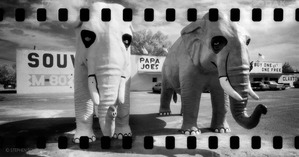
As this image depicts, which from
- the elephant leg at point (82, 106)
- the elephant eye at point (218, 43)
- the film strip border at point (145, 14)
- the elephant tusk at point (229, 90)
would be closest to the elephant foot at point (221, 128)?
the elephant tusk at point (229, 90)

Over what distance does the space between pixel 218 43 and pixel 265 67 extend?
32.4m

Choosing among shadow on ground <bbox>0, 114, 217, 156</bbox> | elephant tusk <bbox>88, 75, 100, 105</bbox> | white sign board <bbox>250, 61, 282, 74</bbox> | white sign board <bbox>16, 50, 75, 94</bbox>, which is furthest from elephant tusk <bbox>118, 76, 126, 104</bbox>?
white sign board <bbox>250, 61, 282, 74</bbox>

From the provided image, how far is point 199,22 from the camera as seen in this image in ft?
19.1

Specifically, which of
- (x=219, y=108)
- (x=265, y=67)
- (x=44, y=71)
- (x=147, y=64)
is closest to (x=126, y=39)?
(x=219, y=108)

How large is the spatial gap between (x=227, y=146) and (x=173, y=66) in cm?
335

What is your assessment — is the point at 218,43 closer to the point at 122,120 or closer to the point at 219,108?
the point at 219,108

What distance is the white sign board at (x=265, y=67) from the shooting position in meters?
32.3

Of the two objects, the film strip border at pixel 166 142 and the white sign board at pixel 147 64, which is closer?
the film strip border at pixel 166 142

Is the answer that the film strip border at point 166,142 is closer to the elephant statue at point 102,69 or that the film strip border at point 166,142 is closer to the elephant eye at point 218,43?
the elephant statue at point 102,69

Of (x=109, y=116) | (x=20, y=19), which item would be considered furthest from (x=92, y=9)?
(x=109, y=116)

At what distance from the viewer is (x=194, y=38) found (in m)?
6.04

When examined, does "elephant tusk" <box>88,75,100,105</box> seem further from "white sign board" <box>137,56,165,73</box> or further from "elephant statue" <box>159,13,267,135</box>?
"white sign board" <box>137,56,165,73</box>

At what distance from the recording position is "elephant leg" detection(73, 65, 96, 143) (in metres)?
5.27

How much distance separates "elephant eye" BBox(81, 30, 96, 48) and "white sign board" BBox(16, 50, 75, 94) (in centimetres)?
1790
